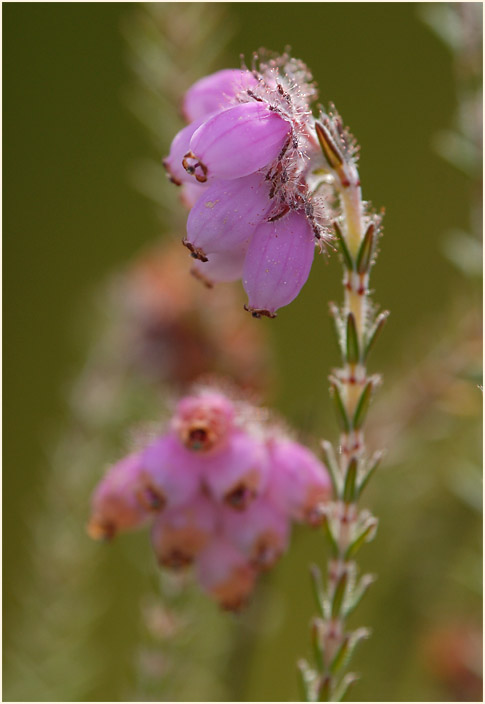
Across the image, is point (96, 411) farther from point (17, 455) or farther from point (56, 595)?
point (17, 455)

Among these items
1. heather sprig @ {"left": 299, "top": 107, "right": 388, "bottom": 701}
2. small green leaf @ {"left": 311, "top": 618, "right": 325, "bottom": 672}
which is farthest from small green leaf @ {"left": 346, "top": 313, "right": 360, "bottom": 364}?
small green leaf @ {"left": 311, "top": 618, "right": 325, "bottom": 672}

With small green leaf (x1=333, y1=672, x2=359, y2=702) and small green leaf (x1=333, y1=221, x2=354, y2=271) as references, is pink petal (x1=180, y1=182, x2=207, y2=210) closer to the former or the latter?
small green leaf (x1=333, y1=221, x2=354, y2=271)

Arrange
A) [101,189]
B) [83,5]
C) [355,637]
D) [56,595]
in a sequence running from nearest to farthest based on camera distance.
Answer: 1. [355,637]
2. [56,595]
3. [83,5]
4. [101,189]

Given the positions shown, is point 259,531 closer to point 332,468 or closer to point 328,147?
point 332,468

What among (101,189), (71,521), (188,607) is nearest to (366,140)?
(101,189)

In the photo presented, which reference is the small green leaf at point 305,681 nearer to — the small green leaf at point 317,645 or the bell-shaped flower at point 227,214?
the small green leaf at point 317,645

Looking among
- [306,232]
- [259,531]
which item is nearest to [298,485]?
[259,531]
